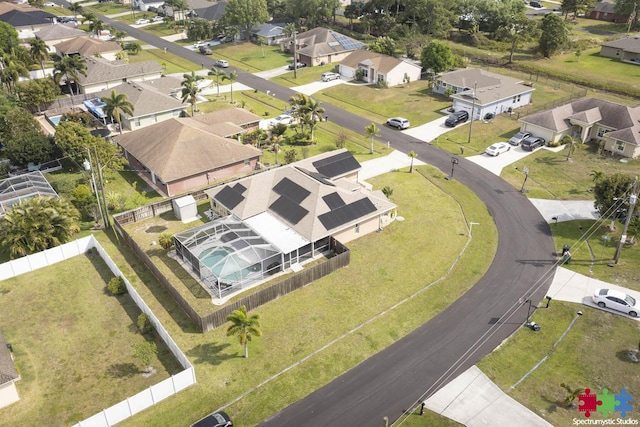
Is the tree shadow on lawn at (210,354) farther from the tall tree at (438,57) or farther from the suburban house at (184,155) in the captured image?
the tall tree at (438,57)

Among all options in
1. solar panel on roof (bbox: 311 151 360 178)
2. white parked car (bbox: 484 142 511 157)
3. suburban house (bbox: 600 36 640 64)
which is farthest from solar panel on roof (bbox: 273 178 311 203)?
suburban house (bbox: 600 36 640 64)

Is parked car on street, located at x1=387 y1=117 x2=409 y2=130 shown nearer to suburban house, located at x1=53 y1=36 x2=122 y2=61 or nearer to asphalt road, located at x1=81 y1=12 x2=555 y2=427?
asphalt road, located at x1=81 y1=12 x2=555 y2=427

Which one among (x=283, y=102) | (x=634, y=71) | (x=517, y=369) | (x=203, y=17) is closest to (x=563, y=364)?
(x=517, y=369)

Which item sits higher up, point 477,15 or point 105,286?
point 477,15

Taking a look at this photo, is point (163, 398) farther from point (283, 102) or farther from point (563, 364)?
point (283, 102)

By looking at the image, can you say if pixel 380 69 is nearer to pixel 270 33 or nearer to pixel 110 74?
pixel 270 33

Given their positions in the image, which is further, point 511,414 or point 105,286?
point 105,286

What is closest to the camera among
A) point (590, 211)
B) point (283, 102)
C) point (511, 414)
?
point (511, 414)
